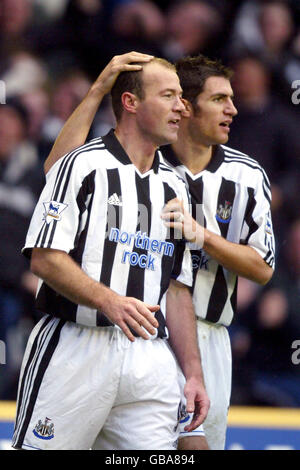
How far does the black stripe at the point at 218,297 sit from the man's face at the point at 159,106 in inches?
24.0

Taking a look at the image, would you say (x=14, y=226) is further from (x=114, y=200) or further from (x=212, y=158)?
(x=114, y=200)

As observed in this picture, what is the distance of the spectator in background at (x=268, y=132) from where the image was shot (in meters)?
4.23

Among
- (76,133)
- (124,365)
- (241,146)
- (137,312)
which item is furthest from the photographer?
(241,146)

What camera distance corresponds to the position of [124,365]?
2.54 meters

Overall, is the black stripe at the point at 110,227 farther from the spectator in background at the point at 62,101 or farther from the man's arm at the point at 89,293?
the spectator in background at the point at 62,101

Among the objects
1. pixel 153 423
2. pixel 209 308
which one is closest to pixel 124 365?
pixel 153 423

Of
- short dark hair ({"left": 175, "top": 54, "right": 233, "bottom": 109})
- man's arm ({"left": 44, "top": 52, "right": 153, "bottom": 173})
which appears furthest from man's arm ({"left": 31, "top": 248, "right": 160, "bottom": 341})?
short dark hair ({"left": 175, "top": 54, "right": 233, "bottom": 109})

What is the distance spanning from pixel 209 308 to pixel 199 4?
185 centimetres

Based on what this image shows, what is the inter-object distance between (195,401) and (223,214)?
0.70m

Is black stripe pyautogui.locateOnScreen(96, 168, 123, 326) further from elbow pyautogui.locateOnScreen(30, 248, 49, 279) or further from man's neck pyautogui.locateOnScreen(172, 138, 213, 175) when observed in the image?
man's neck pyautogui.locateOnScreen(172, 138, 213, 175)

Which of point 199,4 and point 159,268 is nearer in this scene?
point 159,268

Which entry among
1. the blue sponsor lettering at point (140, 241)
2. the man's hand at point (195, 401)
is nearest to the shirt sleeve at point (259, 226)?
the blue sponsor lettering at point (140, 241)

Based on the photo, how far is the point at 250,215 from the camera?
307 centimetres
